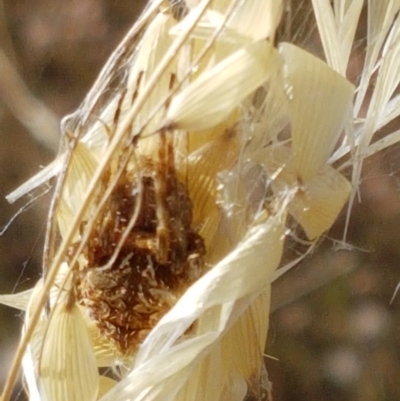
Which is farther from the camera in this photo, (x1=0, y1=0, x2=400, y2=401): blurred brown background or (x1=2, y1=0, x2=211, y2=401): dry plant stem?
(x1=0, y1=0, x2=400, y2=401): blurred brown background

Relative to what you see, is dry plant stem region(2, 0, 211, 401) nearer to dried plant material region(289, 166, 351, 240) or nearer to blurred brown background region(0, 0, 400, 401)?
dried plant material region(289, 166, 351, 240)

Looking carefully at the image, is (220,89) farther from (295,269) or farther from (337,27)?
(295,269)

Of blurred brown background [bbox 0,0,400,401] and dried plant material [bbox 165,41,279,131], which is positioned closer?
dried plant material [bbox 165,41,279,131]

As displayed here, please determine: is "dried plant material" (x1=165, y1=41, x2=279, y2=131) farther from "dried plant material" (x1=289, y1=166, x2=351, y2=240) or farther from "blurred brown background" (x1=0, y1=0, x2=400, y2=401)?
"blurred brown background" (x1=0, y1=0, x2=400, y2=401)

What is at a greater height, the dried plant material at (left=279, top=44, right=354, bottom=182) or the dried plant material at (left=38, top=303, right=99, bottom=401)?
the dried plant material at (left=279, top=44, right=354, bottom=182)

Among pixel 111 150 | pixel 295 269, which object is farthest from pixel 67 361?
pixel 295 269

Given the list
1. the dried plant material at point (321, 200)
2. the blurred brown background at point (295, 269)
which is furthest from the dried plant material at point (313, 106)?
the blurred brown background at point (295, 269)

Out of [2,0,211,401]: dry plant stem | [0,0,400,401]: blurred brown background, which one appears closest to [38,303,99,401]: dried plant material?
[2,0,211,401]: dry plant stem

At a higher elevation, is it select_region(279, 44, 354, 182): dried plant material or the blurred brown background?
select_region(279, 44, 354, 182): dried plant material

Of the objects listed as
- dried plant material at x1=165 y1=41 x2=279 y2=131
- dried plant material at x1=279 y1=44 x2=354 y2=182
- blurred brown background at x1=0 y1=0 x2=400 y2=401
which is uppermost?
dried plant material at x1=165 y1=41 x2=279 y2=131
